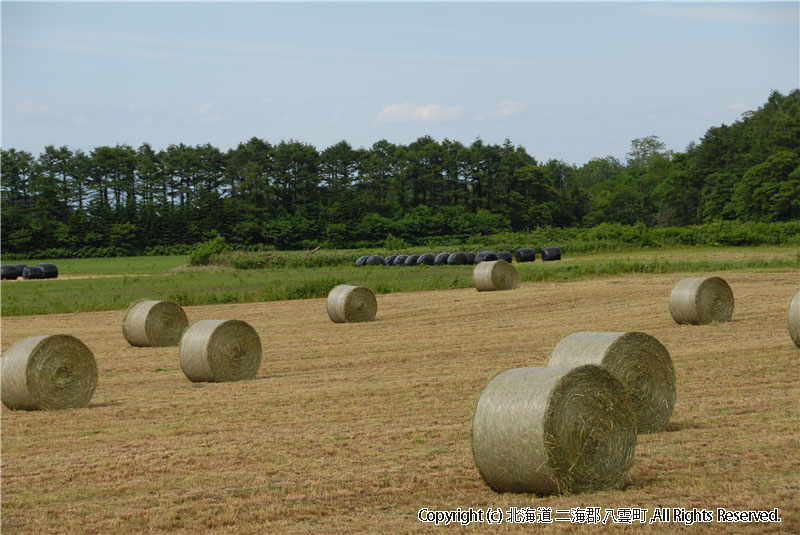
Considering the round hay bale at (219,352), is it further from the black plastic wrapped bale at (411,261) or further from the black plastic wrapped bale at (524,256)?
the black plastic wrapped bale at (524,256)

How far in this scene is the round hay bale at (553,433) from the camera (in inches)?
339

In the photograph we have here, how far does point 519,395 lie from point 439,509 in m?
1.31

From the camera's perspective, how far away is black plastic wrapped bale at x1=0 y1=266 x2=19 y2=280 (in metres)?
63.0

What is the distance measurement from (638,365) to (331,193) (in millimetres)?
111514

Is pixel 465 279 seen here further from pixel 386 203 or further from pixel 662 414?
pixel 386 203

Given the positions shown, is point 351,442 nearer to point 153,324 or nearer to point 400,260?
point 153,324

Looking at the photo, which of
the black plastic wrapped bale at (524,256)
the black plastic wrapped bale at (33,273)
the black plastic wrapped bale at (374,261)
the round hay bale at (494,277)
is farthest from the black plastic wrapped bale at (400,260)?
the round hay bale at (494,277)

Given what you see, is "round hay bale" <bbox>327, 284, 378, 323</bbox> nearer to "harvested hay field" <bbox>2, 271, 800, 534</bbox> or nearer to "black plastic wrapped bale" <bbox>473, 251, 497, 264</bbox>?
"harvested hay field" <bbox>2, 271, 800, 534</bbox>

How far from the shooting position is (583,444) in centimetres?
884

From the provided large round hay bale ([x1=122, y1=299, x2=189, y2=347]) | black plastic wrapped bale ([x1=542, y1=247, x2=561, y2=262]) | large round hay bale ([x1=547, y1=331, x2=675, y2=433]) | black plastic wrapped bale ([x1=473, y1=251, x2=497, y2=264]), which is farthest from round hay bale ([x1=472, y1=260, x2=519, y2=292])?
large round hay bale ([x1=547, y1=331, x2=675, y2=433])

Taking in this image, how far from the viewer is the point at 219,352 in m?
17.8

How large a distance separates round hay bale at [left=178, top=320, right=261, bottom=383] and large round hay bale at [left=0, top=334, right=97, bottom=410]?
2.67 m

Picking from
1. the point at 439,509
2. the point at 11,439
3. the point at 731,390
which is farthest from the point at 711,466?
the point at 11,439

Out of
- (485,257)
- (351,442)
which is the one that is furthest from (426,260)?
(351,442)
